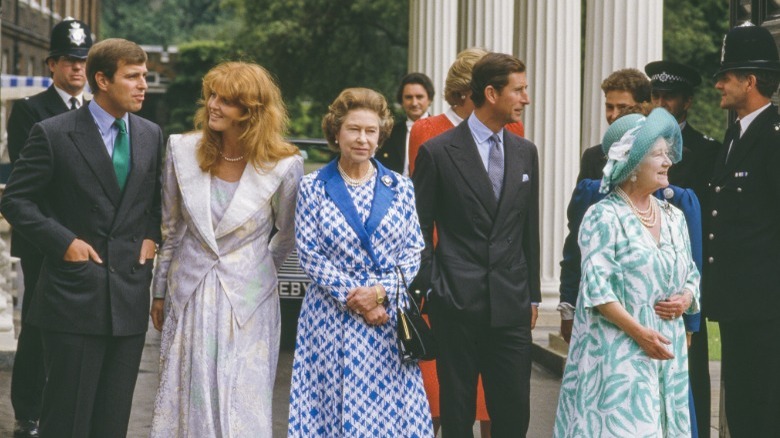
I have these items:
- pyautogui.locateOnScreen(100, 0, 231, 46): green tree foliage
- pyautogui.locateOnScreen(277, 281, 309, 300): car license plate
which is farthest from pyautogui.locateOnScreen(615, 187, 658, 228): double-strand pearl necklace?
pyautogui.locateOnScreen(100, 0, 231, 46): green tree foliage

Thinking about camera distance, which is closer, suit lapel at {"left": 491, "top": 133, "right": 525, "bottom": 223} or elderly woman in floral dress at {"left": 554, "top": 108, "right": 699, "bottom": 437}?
elderly woman in floral dress at {"left": 554, "top": 108, "right": 699, "bottom": 437}

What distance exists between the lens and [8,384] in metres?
10.9

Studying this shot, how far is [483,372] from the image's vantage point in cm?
721

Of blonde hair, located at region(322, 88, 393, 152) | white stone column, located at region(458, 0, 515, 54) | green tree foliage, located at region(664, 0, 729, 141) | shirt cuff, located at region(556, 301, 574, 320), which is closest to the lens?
blonde hair, located at region(322, 88, 393, 152)

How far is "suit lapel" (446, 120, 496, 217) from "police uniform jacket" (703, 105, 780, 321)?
1.23 m

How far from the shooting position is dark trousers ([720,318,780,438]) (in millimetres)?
7297

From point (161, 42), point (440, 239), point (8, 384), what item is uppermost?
point (161, 42)

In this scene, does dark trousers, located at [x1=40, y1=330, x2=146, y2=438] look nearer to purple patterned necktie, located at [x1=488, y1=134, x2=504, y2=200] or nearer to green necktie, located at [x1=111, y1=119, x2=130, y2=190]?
green necktie, located at [x1=111, y1=119, x2=130, y2=190]

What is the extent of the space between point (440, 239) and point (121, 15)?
106184mm

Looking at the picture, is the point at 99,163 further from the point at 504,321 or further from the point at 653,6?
the point at 653,6

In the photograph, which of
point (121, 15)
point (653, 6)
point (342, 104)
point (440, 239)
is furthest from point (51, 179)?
point (121, 15)

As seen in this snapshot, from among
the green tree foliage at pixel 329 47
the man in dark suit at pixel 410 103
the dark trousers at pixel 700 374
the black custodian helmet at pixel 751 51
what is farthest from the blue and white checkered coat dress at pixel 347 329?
the green tree foliage at pixel 329 47

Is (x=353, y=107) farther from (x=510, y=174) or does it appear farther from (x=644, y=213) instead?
(x=644, y=213)

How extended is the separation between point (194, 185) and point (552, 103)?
8.34m
